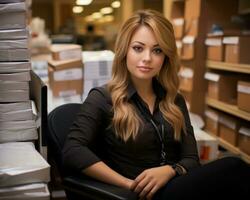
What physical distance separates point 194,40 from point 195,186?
204 cm

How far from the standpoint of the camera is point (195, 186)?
124 centimetres

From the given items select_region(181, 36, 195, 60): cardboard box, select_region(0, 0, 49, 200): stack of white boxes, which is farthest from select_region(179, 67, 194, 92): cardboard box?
select_region(0, 0, 49, 200): stack of white boxes

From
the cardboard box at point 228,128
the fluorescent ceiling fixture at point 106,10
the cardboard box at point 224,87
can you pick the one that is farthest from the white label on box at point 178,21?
the fluorescent ceiling fixture at point 106,10

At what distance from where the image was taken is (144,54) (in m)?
1.48

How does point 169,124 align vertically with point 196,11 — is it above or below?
below

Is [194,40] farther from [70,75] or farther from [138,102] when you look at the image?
[138,102]

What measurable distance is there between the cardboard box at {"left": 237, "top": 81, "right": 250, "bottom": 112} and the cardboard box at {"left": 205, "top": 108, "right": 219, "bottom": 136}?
441 mm

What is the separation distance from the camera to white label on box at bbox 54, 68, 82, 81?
2.39 metres

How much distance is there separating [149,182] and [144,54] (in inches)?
18.8

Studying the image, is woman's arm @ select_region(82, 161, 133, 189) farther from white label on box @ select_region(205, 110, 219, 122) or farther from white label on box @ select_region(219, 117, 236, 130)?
white label on box @ select_region(205, 110, 219, 122)

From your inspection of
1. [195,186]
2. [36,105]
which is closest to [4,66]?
[36,105]

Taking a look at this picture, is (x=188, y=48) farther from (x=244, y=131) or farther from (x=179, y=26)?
(x=244, y=131)

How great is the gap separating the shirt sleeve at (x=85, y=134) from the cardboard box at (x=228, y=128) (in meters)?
1.49

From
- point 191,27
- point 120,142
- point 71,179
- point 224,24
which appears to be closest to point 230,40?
point 224,24
